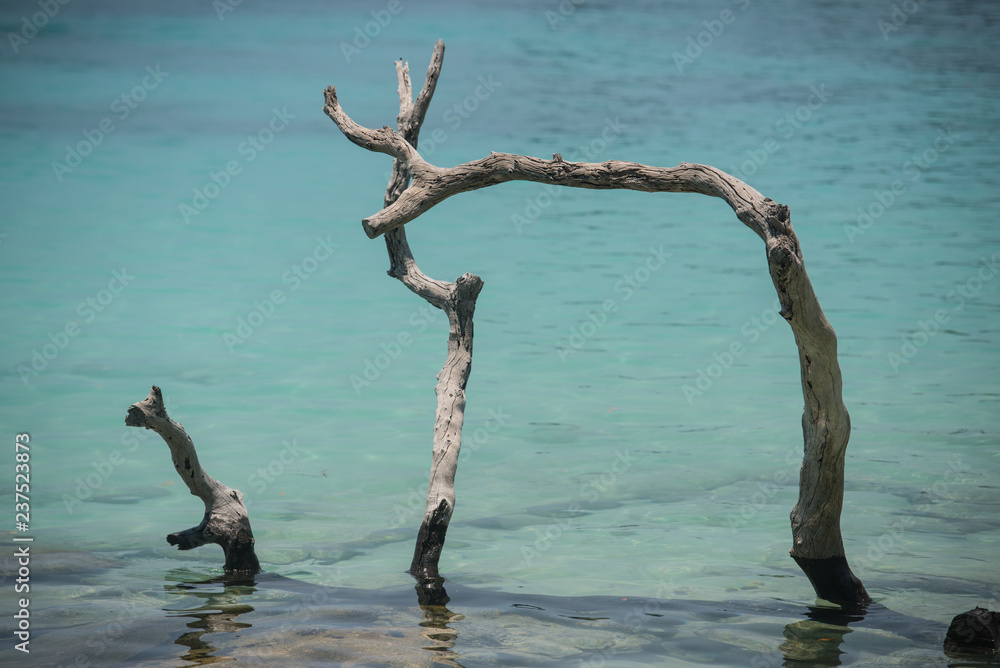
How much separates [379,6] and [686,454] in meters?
33.4

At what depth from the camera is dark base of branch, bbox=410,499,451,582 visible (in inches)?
210

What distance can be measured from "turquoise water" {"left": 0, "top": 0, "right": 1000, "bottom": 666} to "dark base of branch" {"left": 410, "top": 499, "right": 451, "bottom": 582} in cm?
18

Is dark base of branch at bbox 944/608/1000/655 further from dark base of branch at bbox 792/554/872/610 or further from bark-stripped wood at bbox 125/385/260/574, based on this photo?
bark-stripped wood at bbox 125/385/260/574

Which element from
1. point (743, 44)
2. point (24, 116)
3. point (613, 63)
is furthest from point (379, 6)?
point (24, 116)

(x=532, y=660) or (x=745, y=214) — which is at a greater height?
(x=745, y=214)

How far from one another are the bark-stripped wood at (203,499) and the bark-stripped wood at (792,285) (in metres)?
1.15

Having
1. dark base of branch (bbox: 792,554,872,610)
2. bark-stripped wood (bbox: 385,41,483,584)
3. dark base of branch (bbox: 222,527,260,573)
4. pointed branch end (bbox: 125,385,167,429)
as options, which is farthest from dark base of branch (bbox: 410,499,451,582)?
dark base of branch (bbox: 792,554,872,610)

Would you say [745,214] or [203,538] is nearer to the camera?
[745,214]

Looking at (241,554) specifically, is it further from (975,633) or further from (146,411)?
(975,633)

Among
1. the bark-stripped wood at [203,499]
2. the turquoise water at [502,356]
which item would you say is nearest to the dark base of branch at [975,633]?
the turquoise water at [502,356]

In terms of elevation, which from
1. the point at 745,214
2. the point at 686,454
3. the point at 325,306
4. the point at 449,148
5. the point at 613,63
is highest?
the point at 613,63

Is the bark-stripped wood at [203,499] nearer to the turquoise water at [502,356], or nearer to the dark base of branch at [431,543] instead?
the turquoise water at [502,356]

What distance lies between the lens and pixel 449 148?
78.4 ft

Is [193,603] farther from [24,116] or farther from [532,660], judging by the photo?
[24,116]
